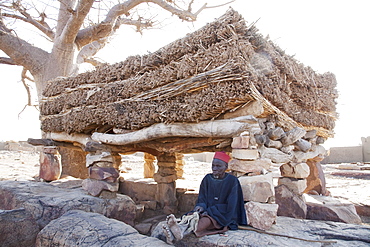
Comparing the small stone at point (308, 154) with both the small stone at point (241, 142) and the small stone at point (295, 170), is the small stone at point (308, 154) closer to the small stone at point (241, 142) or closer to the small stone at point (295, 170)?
the small stone at point (295, 170)

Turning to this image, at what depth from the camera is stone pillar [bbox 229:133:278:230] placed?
3428 mm

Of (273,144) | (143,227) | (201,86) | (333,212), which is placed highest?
(201,86)

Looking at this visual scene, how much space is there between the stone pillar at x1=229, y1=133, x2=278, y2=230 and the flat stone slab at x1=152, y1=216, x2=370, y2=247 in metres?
0.19

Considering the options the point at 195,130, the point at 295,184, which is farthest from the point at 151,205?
the point at 295,184

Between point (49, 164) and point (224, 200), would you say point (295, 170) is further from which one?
point (49, 164)

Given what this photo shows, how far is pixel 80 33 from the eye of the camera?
938cm

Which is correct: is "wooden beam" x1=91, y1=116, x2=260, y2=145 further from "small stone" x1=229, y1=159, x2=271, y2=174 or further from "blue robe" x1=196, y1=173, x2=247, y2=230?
"blue robe" x1=196, y1=173, x2=247, y2=230

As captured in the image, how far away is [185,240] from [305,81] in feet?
11.7

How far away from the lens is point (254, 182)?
3.61 m

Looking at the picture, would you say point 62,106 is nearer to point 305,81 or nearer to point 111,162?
point 111,162

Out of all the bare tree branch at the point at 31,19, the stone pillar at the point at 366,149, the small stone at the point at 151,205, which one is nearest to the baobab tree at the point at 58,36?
the bare tree branch at the point at 31,19

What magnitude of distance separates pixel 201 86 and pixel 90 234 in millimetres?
2369

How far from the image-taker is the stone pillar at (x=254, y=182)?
3.43 m

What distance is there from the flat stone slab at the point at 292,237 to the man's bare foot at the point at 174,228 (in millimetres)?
96
